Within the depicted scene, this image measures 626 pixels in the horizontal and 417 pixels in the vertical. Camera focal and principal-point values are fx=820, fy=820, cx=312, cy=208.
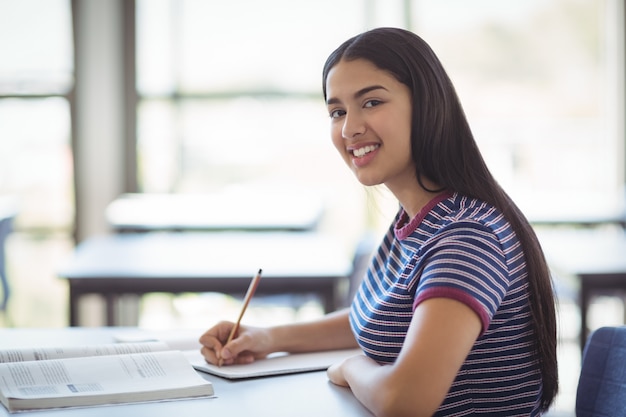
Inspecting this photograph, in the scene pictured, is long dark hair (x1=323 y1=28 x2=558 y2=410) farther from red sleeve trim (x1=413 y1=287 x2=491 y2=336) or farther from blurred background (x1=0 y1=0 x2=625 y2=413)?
blurred background (x1=0 y1=0 x2=625 y2=413)

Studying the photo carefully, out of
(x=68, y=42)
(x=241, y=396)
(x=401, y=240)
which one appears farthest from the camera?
(x=68, y=42)

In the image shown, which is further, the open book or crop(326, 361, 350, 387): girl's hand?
Answer: crop(326, 361, 350, 387): girl's hand

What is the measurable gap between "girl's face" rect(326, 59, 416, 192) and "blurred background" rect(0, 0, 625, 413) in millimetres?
3646

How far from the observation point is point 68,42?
4863 mm

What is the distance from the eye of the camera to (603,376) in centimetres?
140

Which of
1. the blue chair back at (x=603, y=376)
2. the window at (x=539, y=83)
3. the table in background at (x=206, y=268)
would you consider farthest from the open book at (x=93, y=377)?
the window at (x=539, y=83)

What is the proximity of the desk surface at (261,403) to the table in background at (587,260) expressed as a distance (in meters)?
1.81

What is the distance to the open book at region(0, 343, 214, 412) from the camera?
4.06 feet

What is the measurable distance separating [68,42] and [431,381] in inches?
167

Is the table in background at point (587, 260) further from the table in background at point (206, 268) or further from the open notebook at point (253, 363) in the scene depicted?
the open notebook at point (253, 363)

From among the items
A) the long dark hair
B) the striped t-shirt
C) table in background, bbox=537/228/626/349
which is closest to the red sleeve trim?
the striped t-shirt

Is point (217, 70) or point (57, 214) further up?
point (217, 70)

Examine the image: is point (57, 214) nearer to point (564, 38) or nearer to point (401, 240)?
point (564, 38)

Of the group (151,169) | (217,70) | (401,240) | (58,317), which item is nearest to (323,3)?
(217,70)
